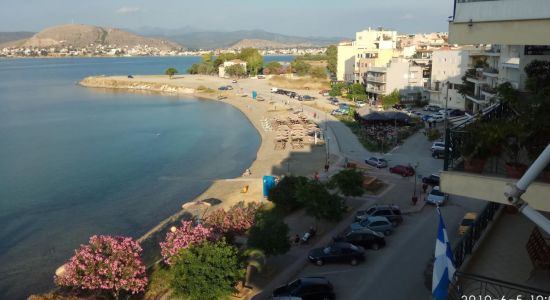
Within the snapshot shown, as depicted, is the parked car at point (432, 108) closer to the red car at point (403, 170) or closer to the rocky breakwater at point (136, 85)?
the red car at point (403, 170)

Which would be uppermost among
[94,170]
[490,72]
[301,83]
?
[490,72]

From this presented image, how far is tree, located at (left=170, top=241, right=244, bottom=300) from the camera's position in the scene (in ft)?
40.4

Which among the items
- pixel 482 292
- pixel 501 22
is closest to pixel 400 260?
pixel 482 292

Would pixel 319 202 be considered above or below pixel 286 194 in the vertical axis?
above

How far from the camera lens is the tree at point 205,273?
12.3m

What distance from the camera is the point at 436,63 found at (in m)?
46.3

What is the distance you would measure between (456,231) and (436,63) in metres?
32.9

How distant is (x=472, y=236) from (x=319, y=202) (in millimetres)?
11162

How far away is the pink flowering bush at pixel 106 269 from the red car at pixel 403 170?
14987mm

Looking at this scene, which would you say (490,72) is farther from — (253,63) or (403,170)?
(253,63)

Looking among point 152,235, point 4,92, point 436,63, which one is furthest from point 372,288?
point 4,92

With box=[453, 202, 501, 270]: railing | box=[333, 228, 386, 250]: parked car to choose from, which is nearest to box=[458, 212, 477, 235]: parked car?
box=[333, 228, 386, 250]: parked car

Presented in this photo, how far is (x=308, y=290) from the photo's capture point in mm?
12547

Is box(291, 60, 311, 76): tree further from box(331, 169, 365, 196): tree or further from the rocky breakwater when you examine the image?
box(331, 169, 365, 196): tree
